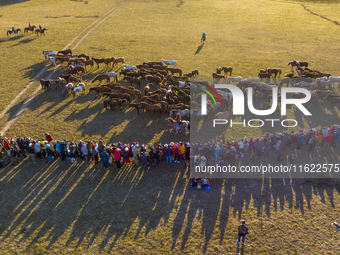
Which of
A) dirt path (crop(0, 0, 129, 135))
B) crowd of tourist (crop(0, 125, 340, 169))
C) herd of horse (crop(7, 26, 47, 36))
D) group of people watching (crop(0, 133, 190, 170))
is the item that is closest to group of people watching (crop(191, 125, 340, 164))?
crowd of tourist (crop(0, 125, 340, 169))

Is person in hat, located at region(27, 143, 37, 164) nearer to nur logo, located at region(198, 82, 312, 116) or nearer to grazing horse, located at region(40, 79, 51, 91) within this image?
grazing horse, located at region(40, 79, 51, 91)

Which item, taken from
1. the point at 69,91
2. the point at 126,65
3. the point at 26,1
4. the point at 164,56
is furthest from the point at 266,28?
the point at 26,1

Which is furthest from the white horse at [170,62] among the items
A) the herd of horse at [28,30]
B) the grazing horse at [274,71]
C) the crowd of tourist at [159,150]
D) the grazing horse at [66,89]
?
the herd of horse at [28,30]

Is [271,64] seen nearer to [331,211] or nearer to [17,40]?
[331,211]

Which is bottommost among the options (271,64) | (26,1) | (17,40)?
(271,64)

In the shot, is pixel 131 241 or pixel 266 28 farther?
pixel 266 28

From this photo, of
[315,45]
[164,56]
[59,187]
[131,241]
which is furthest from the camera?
[315,45]

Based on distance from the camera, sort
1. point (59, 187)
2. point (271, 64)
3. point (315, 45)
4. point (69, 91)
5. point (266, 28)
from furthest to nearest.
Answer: point (266, 28) < point (315, 45) < point (271, 64) < point (69, 91) < point (59, 187)
